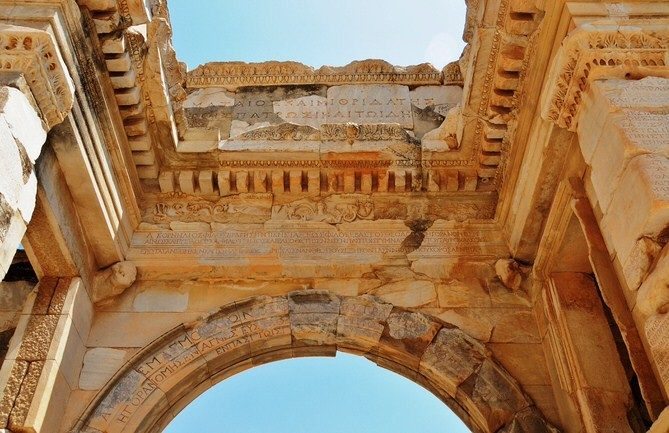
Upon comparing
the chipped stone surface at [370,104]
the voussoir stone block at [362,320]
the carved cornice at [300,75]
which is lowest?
the voussoir stone block at [362,320]

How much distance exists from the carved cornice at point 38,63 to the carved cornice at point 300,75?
2981mm

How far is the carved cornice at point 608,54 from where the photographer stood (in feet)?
12.7

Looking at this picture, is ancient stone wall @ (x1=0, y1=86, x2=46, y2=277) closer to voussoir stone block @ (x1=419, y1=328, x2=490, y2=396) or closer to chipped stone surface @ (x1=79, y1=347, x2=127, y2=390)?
chipped stone surface @ (x1=79, y1=347, x2=127, y2=390)

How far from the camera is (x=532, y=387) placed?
16.3 feet

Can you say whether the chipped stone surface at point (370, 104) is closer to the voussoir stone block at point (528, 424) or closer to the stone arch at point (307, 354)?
the stone arch at point (307, 354)

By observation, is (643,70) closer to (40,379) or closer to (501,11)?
(501,11)

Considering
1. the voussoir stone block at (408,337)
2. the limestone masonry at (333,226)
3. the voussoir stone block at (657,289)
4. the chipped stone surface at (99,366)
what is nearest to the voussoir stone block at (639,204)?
the limestone masonry at (333,226)

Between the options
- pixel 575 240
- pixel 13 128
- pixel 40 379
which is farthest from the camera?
pixel 575 240

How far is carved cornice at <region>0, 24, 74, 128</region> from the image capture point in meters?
3.88

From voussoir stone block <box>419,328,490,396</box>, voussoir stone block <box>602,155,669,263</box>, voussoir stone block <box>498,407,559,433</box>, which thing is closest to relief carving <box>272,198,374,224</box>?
voussoir stone block <box>419,328,490,396</box>

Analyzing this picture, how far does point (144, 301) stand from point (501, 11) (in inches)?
138

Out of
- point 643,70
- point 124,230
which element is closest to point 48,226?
point 124,230

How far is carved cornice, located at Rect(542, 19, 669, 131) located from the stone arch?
6.87 ft

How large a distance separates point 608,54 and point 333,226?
269cm
